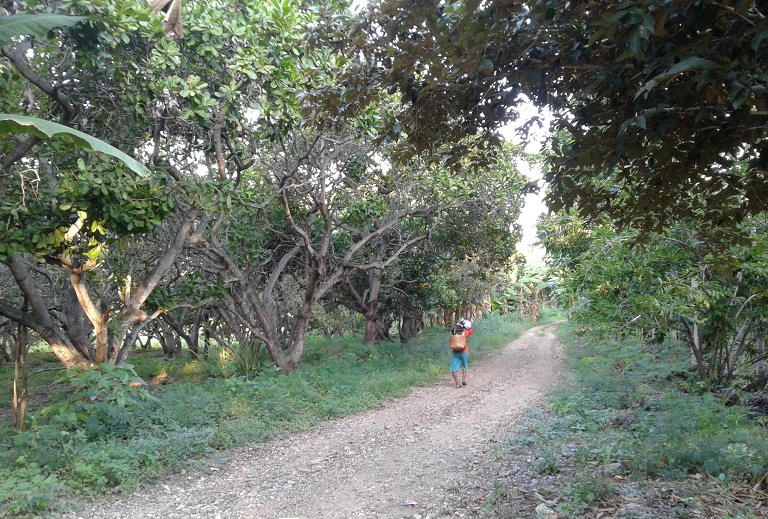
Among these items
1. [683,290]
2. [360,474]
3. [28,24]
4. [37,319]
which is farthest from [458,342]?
[28,24]

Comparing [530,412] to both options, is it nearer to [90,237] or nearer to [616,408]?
[616,408]

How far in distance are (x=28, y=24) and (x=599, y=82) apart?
3894mm

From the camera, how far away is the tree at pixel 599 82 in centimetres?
294

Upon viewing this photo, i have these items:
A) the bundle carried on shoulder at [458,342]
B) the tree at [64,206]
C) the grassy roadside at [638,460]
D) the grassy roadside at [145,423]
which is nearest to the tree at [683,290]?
the grassy roadside at [638,460]

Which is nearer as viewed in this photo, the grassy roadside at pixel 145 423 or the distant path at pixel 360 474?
the distant path at pixel 360 474

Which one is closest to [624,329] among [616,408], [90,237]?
[616,408]

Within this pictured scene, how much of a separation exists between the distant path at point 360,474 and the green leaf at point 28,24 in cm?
407

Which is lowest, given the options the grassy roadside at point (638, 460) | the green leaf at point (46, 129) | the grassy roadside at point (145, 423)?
the grassy roadside at point (638, 460)

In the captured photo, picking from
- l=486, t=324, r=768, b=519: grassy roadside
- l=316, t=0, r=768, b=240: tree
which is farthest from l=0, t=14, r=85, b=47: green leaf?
l=486, t=324, r=768, b=519: grassy roadside

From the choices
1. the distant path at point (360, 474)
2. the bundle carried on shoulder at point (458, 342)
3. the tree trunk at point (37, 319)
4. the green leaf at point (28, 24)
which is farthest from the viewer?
the bundle carried on shoulder at point (458, 342)

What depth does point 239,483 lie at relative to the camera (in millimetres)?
5812

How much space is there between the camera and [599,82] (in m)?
3.69

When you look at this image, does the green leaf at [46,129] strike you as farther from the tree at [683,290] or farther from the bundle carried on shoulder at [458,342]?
the bundle carried on shoulder at [458,342]

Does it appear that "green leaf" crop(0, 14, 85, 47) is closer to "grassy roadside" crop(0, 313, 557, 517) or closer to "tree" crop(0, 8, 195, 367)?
"tree" crop(0, 8, 195, 367)
